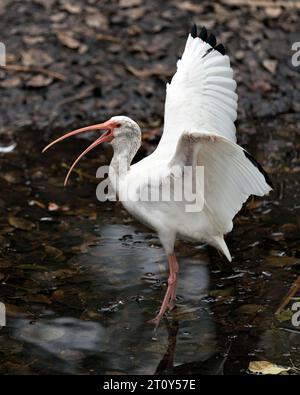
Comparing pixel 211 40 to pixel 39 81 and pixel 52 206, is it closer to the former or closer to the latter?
pixel 52 206

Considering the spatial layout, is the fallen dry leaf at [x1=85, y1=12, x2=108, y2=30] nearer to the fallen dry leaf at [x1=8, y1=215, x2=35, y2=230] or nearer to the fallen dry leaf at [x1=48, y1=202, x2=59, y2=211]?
the fallen dry leaf at [x1=48, y1=202, x2=59, y2=211]

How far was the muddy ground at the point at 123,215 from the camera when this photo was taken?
655cm

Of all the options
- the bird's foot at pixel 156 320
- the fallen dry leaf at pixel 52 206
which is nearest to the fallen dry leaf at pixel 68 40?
the fallen dry leaf at pixel 52 206

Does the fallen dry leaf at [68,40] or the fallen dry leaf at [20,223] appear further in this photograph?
the fallen dry leaf at [68,40]

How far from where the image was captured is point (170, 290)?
7008mm

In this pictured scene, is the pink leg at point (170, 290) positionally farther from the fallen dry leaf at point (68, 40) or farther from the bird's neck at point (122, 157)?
the fallen dry leaf at point (68, 40)

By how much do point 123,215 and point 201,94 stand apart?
1865mm

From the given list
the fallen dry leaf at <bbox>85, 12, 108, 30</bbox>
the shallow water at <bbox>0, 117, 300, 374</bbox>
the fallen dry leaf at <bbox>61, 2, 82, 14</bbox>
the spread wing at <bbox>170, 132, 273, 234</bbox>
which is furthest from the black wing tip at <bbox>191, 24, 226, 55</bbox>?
the fallen dry leaf at <bbox>61, 2, 82, 14</bbox>

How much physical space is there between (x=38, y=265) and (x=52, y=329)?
1058 mm

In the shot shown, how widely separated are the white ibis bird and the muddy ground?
45 cm

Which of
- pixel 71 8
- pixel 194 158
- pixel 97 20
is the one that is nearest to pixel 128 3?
pixel 97 20

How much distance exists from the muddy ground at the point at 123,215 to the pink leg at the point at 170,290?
0.32ft

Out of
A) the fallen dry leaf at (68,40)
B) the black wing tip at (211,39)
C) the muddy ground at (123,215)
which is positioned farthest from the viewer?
the fallen dry leaf at (68,40)

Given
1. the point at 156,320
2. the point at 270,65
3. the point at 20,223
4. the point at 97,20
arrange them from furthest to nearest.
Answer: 1. the point at 97,20
2. the point at 270,65
3. the point at 20,223
4. the point at 156,320
